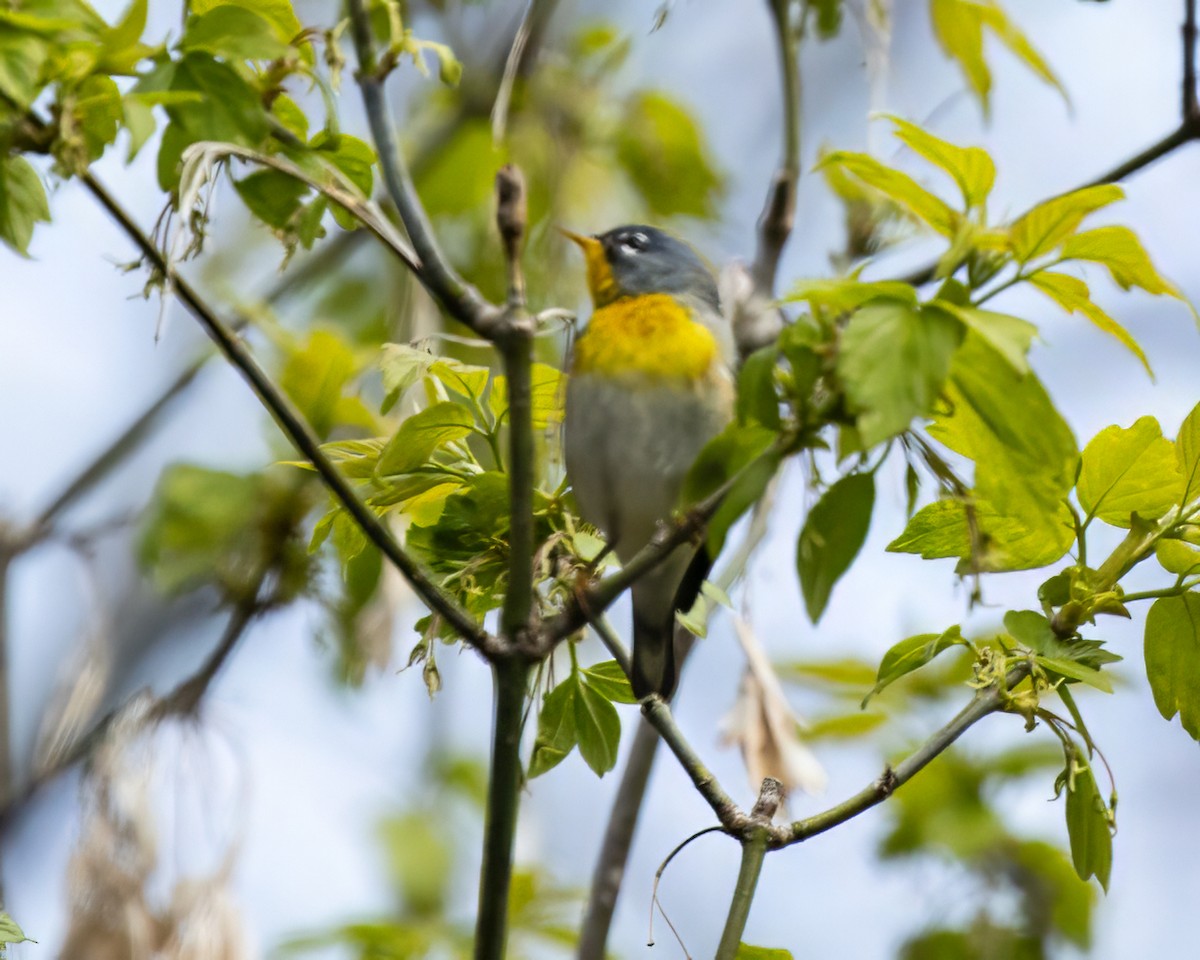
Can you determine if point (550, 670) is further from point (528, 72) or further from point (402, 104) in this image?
point (402, 104)

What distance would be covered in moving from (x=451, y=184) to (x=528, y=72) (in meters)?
0.52

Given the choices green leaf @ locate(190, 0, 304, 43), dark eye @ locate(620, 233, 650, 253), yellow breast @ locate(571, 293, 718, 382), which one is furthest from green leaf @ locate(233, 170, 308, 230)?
dark eye @ locate(620, 233, 650, 253)

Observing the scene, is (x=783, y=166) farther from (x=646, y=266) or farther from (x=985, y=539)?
(x=985, y=539)

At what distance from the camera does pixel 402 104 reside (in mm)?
5602

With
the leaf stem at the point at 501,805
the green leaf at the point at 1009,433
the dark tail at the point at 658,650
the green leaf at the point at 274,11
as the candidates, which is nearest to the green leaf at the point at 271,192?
the green leaf at the point at 274,11

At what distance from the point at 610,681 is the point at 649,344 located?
0.99m

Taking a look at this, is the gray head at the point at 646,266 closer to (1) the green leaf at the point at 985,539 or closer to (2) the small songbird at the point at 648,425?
(2) the small songbird at the point at 648,425

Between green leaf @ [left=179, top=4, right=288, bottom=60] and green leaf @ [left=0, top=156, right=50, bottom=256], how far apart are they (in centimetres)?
26

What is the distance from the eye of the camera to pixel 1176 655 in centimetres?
188

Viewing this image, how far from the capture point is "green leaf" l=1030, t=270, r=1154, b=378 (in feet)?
5.13

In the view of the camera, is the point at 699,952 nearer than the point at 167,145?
No

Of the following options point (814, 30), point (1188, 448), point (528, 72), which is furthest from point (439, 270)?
point (528, 72)

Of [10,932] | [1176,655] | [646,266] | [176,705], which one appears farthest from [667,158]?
[10,932]

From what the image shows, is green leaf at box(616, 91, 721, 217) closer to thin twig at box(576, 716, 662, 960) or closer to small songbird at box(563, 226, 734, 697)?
small songbird at box(563, 226, 734, 697)
